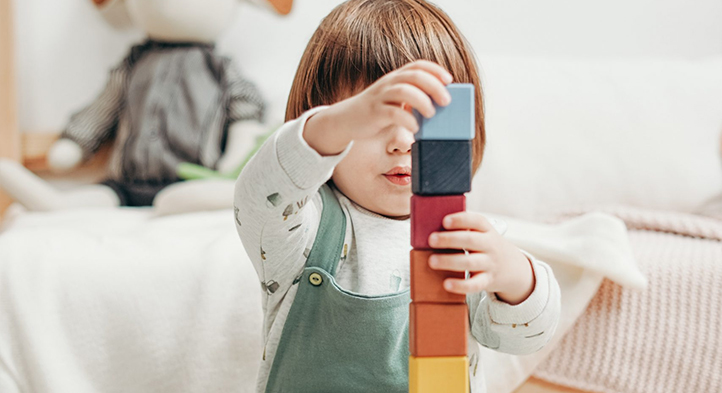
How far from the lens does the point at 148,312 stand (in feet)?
2.62

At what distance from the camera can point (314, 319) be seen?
0.62 meters

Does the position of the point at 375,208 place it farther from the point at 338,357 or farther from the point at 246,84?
the point at 246,84

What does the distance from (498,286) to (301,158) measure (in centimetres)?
19

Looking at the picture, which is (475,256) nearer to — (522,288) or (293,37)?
(522,288)

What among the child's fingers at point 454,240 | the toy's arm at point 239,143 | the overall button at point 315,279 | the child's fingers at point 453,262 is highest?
the toy's arm at point 239,143

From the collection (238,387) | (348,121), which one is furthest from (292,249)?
(238,387)

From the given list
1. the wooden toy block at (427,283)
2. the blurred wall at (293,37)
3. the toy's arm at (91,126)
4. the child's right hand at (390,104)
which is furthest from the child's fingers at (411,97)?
the toy's arm at (91,126)

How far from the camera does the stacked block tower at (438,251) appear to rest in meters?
0.44

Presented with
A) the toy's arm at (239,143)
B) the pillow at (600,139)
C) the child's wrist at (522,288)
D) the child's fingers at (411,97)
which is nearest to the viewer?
the child's fingers at (411,97)

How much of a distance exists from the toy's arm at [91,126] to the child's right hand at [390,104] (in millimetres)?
1324

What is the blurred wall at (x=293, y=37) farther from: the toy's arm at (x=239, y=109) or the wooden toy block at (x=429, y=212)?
the wooden toy block at (x=429, y=212)

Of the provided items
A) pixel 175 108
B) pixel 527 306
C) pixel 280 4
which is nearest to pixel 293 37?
pixel 280 4

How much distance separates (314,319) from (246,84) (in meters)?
1.03

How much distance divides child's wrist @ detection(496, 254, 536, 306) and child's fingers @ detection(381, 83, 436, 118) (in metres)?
0.18
